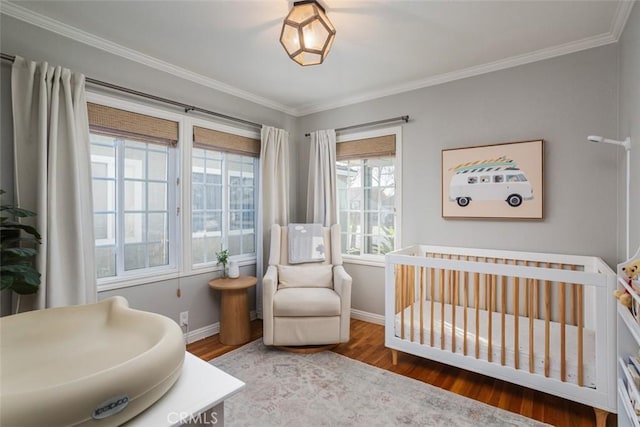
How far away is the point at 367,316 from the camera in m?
3.37

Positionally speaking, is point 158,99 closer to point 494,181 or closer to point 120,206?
point 120,206

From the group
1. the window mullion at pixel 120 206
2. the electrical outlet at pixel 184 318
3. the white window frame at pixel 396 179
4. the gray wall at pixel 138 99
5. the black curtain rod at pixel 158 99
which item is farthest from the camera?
the white window frame at pixel 396 179

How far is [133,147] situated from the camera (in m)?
2.55

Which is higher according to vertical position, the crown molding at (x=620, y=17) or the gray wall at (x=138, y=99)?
the crown molding at (x=620, y=17)

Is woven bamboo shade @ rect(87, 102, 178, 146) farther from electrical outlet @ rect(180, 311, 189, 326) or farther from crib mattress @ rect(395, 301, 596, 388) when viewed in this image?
crib mattress @ rect(395, 301, 596, 388)

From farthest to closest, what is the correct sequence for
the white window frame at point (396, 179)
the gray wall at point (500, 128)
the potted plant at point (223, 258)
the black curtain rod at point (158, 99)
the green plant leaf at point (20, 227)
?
the white window frame at point (396, 179) < the potted plant at point (223, 258) < the black curtain rod at point (158, 99) < the gray wall at point (500, 128) < the green plant leaf at point (20, 227)

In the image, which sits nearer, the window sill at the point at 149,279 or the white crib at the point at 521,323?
the white crib at the point at 521,323

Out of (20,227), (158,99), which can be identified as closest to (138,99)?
(158,99)

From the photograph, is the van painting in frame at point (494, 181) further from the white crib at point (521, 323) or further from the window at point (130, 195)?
the window at point (130, 195)

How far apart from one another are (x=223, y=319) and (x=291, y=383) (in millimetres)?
973

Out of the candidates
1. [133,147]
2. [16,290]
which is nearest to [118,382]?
[16,290]

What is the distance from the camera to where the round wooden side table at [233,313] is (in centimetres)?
279

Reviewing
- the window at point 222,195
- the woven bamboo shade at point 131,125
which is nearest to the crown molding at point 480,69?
the window at point 222,195

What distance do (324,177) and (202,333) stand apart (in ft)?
6.66
